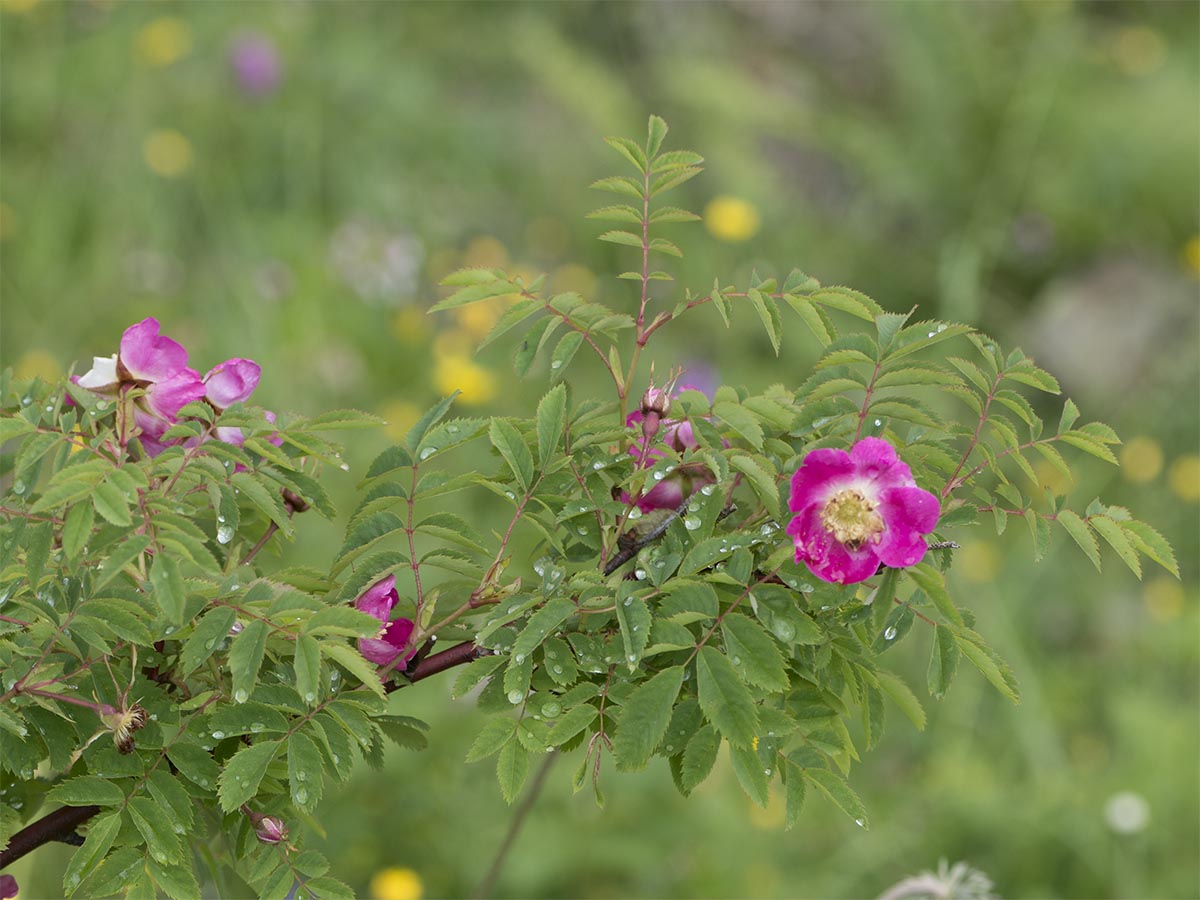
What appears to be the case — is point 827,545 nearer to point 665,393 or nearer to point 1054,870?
point 665,393

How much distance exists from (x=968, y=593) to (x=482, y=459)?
1123mm

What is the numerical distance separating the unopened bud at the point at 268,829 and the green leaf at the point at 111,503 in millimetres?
227

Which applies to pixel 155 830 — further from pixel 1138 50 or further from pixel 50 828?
pixel 1138 50

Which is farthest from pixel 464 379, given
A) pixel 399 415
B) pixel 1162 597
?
pixel 1162 597

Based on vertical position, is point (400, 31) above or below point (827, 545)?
below

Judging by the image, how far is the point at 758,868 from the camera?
2178 mm

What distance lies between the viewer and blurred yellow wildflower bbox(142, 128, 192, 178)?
3.53m

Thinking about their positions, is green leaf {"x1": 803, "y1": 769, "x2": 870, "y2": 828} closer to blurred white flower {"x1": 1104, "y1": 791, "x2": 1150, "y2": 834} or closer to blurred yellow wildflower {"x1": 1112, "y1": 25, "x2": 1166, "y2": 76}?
blurred white flower {"x1": 1104, "y1": 791, "x2": 1150, "y2": 834}

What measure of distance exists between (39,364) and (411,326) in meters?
0.89

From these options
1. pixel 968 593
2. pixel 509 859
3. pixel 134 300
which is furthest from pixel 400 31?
pixel 509 859

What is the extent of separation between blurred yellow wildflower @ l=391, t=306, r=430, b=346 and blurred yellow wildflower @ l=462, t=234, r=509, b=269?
26 centimetres

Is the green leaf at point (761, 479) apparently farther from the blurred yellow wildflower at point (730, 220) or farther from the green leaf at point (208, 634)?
the blurred yellow wildflower at point (730, 220)

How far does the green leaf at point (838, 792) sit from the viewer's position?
797mm

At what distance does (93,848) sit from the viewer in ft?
2.48
